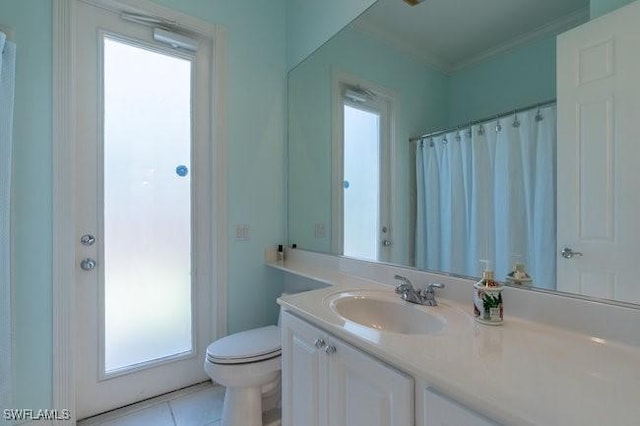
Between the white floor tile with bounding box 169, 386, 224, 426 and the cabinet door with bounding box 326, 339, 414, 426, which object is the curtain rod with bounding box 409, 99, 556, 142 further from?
the white floor tile with bounding box 169, 386, 224, 426

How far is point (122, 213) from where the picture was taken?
5.59 ft

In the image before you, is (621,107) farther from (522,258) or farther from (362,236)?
(362,236)

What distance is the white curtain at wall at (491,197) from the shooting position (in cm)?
100

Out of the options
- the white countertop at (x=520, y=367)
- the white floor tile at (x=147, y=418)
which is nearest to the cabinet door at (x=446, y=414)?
the white countertop at (x=520, y=367)

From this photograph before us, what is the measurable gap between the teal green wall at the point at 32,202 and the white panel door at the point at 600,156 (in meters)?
2.17

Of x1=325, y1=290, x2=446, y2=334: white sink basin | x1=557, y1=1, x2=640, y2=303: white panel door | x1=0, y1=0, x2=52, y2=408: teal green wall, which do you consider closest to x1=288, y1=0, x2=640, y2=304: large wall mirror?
x1=557, y1=1, x2=640, y2=303: white panel door

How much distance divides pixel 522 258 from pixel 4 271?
2.07 metres

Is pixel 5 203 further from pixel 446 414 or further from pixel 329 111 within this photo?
pixel 446 414

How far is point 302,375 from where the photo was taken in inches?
42.9

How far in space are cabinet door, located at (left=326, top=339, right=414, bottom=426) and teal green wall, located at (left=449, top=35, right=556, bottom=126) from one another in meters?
1.01

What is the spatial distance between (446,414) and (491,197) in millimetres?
820

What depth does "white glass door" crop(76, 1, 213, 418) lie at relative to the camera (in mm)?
1598

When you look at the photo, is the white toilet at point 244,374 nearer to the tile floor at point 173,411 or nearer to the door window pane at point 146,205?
the tile floor at point 173,411

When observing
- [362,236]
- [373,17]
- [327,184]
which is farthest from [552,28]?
[327,184]
